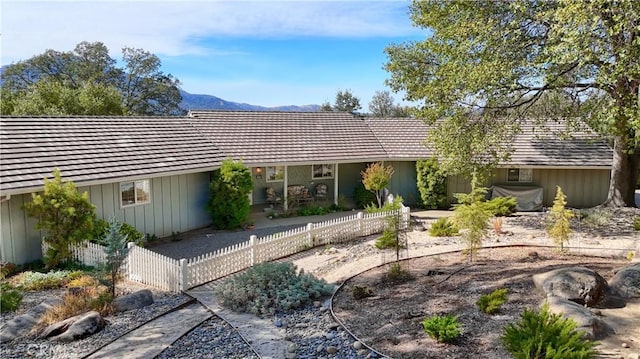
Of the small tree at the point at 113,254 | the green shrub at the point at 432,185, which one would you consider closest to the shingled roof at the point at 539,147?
the green shrub at the point at 432,185

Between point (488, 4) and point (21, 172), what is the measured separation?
15309 millimetres

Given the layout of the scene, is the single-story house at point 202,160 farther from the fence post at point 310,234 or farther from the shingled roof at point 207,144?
the fence post at point 310,234

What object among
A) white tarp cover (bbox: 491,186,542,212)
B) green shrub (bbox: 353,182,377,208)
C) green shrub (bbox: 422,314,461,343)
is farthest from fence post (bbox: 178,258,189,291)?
white tarp cover (bbox: 491,186,542,212)

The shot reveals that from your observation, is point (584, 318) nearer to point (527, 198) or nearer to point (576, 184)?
point (527, 198)

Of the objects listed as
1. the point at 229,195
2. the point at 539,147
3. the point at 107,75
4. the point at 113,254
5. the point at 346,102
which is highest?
the point at 107,75

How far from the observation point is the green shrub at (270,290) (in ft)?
28.2

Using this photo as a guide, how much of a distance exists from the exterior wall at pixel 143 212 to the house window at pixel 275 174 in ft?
13.9

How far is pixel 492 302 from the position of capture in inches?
295

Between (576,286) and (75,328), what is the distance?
8553mm

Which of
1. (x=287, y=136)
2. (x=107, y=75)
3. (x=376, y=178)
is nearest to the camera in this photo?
(x=376, y=178)

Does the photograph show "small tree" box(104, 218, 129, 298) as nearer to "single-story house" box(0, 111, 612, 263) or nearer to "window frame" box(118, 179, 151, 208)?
"single-story house" box(0, 111, 612, 263)

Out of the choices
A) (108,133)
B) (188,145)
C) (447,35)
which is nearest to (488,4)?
(447,35)

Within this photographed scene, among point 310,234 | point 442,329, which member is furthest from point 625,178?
point 442,329

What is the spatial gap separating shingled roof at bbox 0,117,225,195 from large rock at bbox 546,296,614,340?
1232 cm
